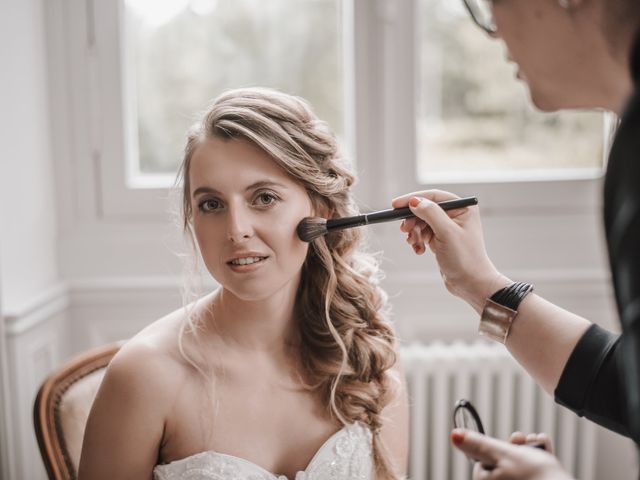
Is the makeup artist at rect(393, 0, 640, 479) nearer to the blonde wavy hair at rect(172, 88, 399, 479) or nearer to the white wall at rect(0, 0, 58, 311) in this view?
the blonde wavy hair at rect(172, 88, 399, 479)

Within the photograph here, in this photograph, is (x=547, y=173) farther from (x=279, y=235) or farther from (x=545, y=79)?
(x=545, y=79)

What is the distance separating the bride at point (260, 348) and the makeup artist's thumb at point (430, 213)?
0.73ft

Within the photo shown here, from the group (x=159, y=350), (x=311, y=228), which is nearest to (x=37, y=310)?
(x=159, y=350)

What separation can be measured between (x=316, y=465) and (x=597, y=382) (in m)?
0.52

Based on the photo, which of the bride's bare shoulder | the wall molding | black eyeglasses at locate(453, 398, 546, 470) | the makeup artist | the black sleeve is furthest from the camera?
the wall molding

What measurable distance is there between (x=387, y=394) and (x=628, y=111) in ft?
3.26

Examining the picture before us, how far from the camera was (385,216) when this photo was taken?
1.15m

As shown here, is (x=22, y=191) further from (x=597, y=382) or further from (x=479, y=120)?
(x=597, y=382)

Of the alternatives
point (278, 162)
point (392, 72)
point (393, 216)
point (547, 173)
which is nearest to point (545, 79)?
point (393, 216)

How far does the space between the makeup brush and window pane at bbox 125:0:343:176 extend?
3.58ft

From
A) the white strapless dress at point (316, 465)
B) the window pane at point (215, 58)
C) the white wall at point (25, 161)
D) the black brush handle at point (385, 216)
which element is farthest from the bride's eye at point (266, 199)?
the window pane at point (215, 58)

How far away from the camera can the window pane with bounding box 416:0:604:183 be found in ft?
7.52

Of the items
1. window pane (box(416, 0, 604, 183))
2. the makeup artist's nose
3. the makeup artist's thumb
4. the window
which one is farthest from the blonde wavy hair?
window pane (box(416, 0, 604, 183))

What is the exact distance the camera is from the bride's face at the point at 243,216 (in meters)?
1.23
